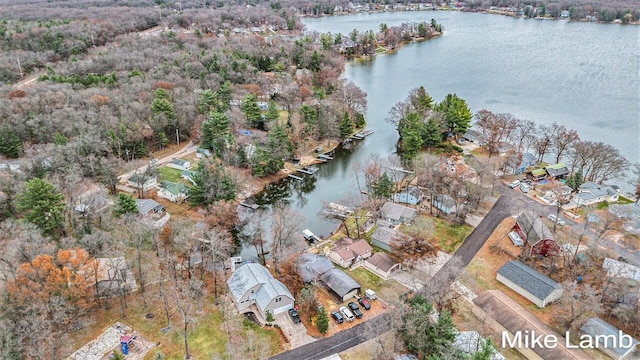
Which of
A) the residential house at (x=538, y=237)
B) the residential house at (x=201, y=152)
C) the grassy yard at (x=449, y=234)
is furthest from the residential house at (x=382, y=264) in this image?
the residential house at (x=201, y=152)

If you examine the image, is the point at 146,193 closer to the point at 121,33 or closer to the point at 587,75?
the point at 121,33

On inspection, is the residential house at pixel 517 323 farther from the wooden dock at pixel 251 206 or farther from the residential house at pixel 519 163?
the wooden dock at pixel 251 206

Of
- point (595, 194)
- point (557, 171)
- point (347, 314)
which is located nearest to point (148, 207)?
point (347, 314)

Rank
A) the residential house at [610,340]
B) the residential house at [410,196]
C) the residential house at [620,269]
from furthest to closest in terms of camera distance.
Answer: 1. the residential house at [410,196]
2. the residential house at [620,269]
3. the residential house at [610,340]

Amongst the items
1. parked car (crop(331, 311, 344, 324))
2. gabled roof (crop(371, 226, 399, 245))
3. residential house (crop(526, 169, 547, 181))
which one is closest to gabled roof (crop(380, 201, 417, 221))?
gabled roof (crop(371, 226, 399, 245))

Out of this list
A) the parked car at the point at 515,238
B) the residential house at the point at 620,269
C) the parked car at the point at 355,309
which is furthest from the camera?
the parked car at the point at 515,238

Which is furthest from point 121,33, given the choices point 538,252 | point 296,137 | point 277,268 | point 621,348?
point 621,348
